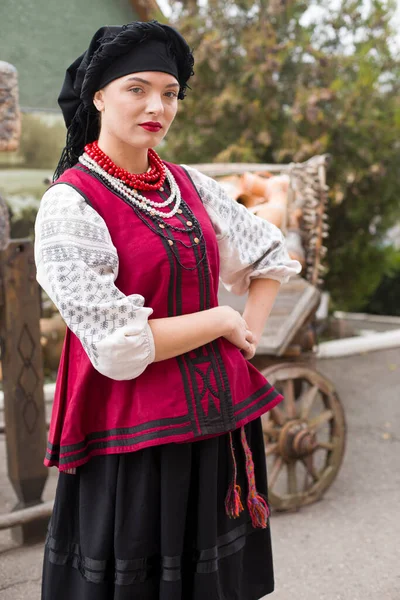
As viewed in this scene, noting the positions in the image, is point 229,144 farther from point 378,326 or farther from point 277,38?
point 378,326

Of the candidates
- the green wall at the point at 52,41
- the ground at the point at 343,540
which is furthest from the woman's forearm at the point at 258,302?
the green wall at the point at 52,41

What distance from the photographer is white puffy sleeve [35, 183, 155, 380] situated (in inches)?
55.7

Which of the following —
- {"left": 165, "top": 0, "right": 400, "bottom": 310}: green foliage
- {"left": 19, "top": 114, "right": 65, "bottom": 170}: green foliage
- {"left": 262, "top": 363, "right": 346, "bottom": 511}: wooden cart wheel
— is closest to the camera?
{"left": 262, "top": 363, "right": 346, "bottom": 511}: wooden cart wheel

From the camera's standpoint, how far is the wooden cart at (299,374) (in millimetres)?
3275

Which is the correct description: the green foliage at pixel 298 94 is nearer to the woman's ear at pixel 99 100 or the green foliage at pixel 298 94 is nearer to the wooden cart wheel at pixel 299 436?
the wooden cart wheel at pixel 299 436

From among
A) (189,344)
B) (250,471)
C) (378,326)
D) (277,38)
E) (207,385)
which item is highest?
(277,38)

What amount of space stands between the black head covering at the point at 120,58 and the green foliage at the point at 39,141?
4882mm

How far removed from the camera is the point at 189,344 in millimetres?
1557

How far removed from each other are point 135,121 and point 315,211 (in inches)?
94.8

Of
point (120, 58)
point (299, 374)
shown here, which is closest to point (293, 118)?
point (299, 374)

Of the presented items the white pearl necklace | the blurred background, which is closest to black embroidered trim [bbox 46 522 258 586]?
the white pearl necklace

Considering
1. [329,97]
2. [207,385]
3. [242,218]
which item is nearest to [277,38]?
[329,97]

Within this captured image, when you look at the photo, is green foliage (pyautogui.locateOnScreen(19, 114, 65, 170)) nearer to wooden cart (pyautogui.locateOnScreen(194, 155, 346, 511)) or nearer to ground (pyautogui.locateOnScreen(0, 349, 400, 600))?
wooden cart (pyautogui.locateOnScreen(194, 155, 346, 511))

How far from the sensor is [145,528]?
158 centimetres
